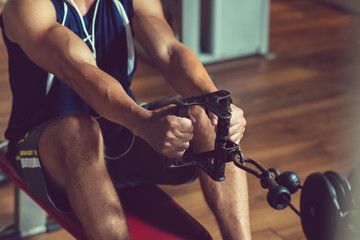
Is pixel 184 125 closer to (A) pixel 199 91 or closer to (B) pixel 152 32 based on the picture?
(A) pixel 199 91

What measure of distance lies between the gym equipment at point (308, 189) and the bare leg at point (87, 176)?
179 mm

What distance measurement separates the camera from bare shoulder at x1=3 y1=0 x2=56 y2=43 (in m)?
1.37

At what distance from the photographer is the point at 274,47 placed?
333cm

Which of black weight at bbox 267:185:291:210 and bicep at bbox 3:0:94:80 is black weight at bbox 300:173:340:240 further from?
bicep at bbox 3:0:94:80

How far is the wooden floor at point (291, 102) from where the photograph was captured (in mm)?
1933

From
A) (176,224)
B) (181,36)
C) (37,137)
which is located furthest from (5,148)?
(181,36)

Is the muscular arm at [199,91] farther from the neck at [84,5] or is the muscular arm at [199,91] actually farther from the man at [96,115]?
the neck at [84,5]

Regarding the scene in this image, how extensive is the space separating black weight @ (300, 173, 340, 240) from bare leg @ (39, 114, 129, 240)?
0.39 metres

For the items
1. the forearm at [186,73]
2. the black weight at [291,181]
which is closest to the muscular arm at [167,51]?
the forearm at [186,73]

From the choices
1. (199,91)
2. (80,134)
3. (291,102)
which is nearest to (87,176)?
(80,134)

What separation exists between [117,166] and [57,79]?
248 millimetres

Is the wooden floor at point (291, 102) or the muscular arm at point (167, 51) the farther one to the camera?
the wooden floor at point (291, 102)

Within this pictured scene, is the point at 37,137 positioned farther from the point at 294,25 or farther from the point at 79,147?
the point at 294,25

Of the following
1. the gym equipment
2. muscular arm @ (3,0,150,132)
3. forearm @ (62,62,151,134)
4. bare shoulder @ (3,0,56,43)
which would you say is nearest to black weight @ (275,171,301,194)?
the gym equipment
